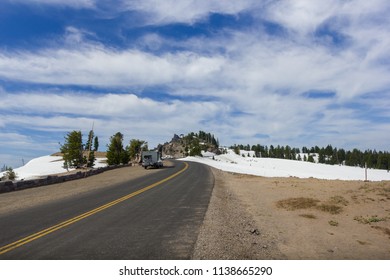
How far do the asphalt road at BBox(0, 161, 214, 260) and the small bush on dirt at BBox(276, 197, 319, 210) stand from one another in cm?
496

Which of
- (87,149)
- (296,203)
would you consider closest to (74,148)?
(87,149)

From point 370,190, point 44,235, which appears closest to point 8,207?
point 44,235

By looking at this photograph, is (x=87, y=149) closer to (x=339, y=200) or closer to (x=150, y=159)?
(x=150, y=159)

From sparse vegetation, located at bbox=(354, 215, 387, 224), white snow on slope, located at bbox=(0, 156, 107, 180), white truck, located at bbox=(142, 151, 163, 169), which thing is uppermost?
white truck, located at bbox=(142, 151, 163, 169)

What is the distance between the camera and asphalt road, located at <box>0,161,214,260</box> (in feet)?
29.0

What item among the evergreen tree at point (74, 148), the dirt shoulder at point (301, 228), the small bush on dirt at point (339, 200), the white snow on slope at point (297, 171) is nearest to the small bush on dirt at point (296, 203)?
the dirt shoulder at point (301, 228)

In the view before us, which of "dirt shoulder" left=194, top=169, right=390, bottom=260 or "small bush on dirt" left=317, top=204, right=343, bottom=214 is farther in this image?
"small bush on dirt" left=317, top=204, right=343, bottom=214

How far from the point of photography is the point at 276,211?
18.3 metres

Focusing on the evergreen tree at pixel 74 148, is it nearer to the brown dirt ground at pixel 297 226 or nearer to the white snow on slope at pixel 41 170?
the white snow on slope at pixel 41 170

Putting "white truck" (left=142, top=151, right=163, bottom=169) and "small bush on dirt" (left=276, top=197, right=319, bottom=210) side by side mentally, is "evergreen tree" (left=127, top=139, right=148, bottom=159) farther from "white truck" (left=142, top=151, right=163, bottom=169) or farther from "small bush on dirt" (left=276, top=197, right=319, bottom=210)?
"small bush on dirt" (left=276, top=197, right=319, bottom=210)

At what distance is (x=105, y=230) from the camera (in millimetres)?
Result: 11570

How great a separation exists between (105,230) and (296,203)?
41.9ft

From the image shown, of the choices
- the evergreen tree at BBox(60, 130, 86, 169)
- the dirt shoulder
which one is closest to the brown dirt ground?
the dirt shoulder
